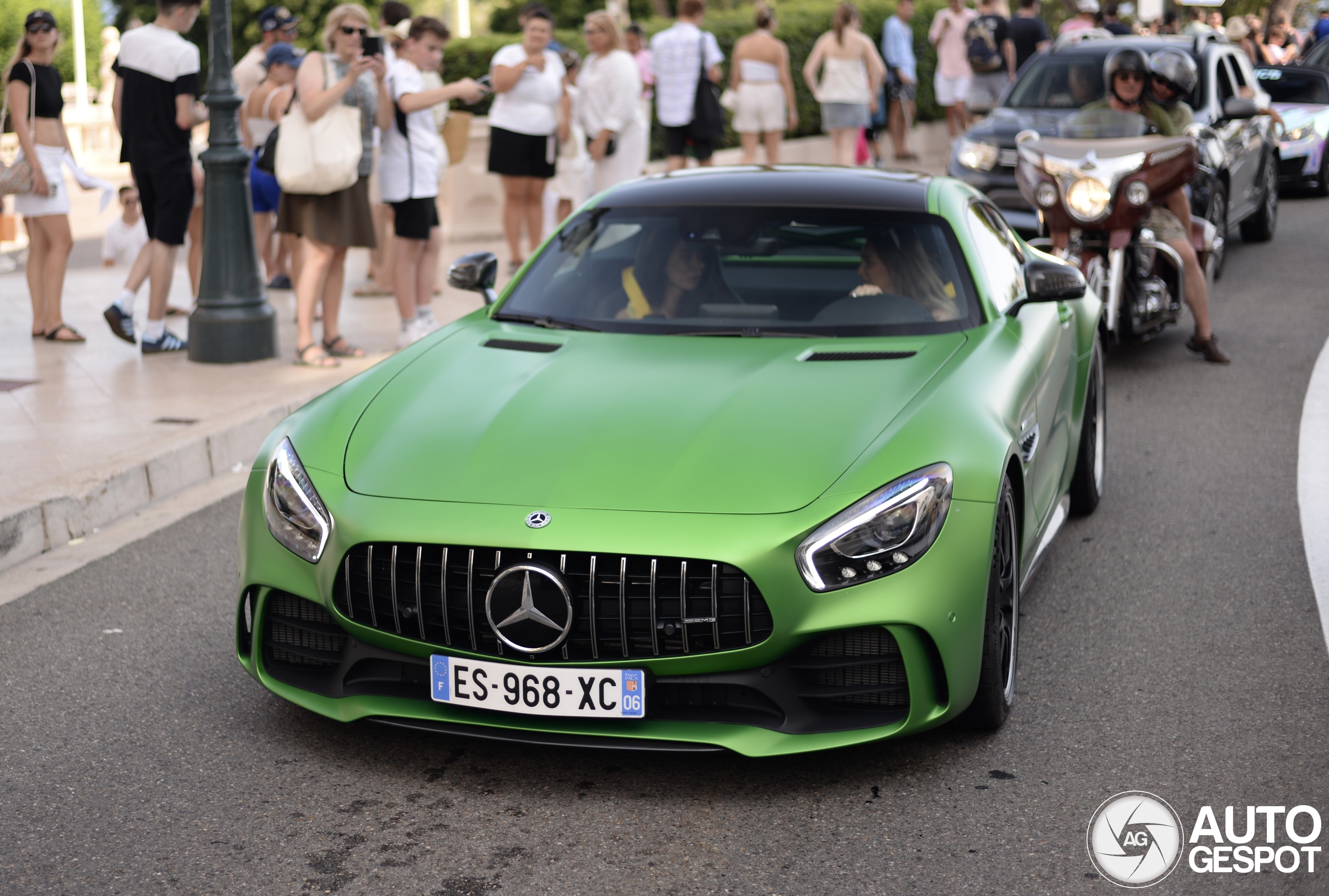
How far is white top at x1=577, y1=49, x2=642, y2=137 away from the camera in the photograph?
42.1 ft

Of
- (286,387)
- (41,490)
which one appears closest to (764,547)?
(41,490)

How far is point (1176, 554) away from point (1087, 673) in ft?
4.53

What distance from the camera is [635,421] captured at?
4258 mm

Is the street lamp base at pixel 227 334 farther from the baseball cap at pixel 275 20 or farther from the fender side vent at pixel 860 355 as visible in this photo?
the fender side vent at pixel 860 355

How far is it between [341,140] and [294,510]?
201 inches

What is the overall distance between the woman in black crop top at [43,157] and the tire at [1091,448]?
6347mm

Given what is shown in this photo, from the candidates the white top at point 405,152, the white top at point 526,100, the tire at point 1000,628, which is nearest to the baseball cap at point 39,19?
the white top at point 405,152

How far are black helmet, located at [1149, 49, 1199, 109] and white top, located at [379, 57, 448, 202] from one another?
4.41 meters

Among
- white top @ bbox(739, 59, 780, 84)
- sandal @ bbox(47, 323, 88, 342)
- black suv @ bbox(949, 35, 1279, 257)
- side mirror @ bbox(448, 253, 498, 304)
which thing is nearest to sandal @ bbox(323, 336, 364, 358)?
sandal @ bbox(47, 323, 88, 342)

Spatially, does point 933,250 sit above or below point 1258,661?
above

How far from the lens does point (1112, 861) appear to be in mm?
3504

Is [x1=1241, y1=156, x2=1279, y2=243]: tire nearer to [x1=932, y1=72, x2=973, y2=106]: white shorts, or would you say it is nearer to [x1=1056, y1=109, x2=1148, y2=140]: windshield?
[x1=1056, y1=109, x2=1148, y2=140]: windshield

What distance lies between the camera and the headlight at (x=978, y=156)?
1275cm

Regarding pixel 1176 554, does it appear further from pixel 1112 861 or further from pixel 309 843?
pixel 309 843
